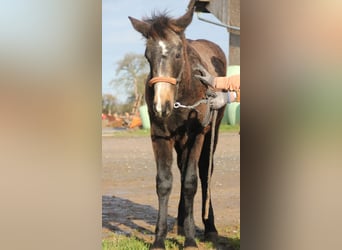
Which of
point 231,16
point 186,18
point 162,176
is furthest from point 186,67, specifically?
point 162,176

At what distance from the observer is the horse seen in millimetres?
2910

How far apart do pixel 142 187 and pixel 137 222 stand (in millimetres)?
201

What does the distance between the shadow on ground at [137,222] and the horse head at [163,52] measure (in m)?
0.54

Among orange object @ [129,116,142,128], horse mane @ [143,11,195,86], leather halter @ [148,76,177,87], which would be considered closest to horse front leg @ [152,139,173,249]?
orange object @ [129,116,142,128]

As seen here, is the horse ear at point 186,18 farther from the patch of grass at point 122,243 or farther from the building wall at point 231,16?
the patch of grass at point 122,243

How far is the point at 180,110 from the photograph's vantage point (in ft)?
9.76

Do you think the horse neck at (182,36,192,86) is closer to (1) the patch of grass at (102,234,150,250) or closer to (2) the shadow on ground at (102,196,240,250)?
(2) the shadow on ground at (102,196,240,250)

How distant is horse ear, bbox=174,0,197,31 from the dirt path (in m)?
0.63

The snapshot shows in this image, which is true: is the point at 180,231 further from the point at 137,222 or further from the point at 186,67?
the point at 186,67

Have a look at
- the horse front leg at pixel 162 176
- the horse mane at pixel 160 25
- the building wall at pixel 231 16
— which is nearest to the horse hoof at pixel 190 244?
the horse front leg at pixel 162 176

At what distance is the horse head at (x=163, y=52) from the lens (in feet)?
9.51
